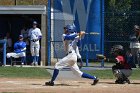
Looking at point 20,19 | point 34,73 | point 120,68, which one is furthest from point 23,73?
point 20,19

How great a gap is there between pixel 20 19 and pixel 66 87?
39.1ft

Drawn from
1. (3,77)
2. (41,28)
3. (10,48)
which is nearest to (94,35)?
(41,28)

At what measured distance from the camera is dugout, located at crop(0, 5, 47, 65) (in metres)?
23.9

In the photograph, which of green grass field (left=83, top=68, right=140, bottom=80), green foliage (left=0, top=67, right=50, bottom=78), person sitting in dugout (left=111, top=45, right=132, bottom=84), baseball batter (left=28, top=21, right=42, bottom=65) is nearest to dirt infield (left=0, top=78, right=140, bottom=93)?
person sitting in dugout (left=111, top=45, right=132, bottom=84)

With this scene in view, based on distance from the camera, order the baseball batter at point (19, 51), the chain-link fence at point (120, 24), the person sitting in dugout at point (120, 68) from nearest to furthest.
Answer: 1. the person sitting in dugout at point (120, 68)
2. the baseball batter at point (19, 51)
3. the chain-link fence at point (120, 24)

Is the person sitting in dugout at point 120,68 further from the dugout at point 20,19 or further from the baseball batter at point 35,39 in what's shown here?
the dugout at point 20,19

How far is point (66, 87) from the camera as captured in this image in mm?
14602

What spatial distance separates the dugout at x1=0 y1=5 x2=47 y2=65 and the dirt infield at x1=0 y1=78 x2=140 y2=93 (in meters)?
7.56

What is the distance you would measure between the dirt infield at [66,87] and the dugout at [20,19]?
756 centimetres

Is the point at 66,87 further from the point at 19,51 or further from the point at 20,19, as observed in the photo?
the point at 20,19

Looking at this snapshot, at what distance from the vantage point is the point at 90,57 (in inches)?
926

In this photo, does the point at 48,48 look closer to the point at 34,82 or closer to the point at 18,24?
the point at 18,24

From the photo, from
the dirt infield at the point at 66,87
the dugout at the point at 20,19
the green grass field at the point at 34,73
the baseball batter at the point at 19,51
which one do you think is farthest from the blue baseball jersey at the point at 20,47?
the dirt infield at the point at 66,87

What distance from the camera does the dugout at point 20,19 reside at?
2388cm
